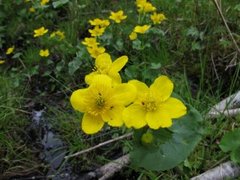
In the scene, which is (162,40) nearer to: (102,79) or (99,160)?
(99,160)

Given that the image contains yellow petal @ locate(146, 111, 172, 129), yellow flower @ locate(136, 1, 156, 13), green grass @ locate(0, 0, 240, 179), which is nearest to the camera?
yellow petal @ locate(146, 111, 172, 129)

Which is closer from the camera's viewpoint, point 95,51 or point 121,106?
point 121,106

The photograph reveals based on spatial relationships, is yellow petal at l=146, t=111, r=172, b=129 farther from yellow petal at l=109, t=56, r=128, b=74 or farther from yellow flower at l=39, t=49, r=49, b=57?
yellow flower at l=39, t=49, r=49, b=57

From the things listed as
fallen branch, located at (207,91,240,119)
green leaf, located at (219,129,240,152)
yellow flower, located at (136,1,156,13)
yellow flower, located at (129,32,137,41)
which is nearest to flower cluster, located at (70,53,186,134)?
green leaf, located at (219,129,240,152)

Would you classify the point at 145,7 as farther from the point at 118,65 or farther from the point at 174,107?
the point at 174,107

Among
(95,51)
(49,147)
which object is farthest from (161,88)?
(49,147)
